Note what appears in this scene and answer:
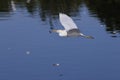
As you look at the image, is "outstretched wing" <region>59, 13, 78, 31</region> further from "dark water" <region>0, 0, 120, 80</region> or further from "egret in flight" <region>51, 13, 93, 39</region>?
"dark water" <region>0, 0, 120, 80</region>

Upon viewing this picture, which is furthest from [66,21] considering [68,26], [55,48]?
[55,48]

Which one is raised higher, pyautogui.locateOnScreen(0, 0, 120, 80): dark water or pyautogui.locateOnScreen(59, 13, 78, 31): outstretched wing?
pyautogui.locateOnScreen(59, 13, 78, 31): outstretched wing

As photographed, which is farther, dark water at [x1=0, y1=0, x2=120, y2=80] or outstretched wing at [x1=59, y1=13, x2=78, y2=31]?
dark water at [x1=0, y1=0, x2=120, y2=80]

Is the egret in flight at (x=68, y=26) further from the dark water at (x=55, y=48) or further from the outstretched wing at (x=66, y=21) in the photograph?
the dark water at (x=55, y=48)

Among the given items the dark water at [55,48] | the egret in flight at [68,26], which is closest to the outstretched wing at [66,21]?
the egret in flight at [68,26]

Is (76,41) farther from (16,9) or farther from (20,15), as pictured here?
(16,9)

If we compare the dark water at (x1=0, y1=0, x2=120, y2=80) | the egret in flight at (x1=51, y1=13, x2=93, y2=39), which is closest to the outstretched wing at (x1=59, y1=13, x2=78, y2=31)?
the egret in flight at (x1=51, y1=13, x2=93, y2=39)

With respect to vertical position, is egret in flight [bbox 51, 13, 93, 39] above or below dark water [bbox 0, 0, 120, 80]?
above

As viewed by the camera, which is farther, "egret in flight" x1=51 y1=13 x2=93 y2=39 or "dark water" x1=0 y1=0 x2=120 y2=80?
"dark water" x1=0 y1=0 x2=120 y2=80

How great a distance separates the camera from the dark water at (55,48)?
25641 mm

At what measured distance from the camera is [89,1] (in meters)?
57.2

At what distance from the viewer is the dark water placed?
2564 cm

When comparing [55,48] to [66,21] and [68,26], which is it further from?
[66,21]

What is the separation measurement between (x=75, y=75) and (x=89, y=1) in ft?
109
